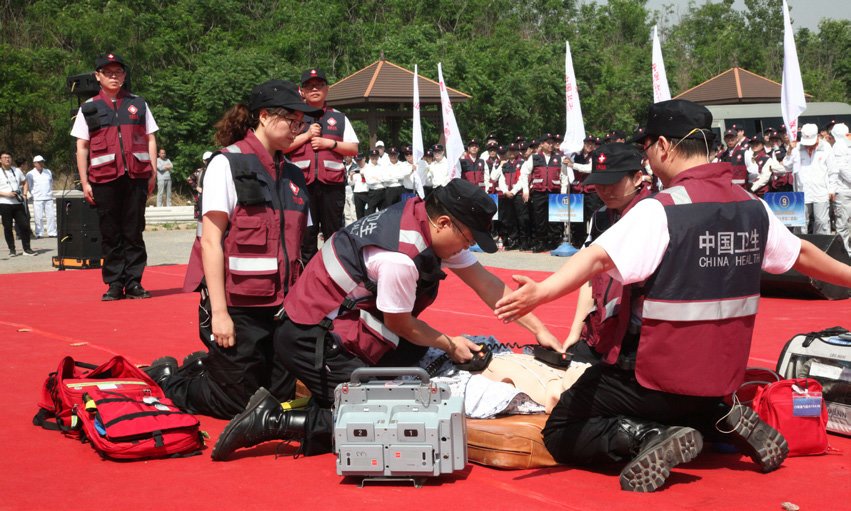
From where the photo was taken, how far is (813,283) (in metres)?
9.65

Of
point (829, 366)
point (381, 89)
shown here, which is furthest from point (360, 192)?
point (829, 366)

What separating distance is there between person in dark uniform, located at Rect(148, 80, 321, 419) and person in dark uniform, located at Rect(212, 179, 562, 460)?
40 cm

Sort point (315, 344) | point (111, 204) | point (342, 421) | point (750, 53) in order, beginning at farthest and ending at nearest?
point (750, 53) < point (111, 204) < point (315, 344) < point (342, 421)

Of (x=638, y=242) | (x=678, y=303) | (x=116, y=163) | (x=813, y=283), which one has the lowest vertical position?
(x=813, y=283)

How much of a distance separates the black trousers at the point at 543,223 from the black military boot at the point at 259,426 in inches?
578

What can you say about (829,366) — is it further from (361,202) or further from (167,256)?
(361,202)

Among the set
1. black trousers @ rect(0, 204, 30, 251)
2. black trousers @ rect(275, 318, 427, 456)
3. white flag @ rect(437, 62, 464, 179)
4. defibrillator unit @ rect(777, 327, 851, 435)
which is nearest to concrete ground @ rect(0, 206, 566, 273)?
black trousers @ rect(0, 204, 30, 251)

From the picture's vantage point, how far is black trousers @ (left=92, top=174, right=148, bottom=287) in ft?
32.1

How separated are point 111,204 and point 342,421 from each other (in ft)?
21.3

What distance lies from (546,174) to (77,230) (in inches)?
360

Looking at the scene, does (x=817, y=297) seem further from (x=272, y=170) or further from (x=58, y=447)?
(x=58, y=447)

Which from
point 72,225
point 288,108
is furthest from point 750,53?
point 288,108

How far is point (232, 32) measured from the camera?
4347 centimetres

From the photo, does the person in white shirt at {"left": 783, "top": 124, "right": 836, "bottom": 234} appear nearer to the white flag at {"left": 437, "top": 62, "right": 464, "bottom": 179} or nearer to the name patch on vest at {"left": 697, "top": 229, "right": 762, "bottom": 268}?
the white flag at {"left": 437, "top": 62, "right": 464, "bottom": 179}
